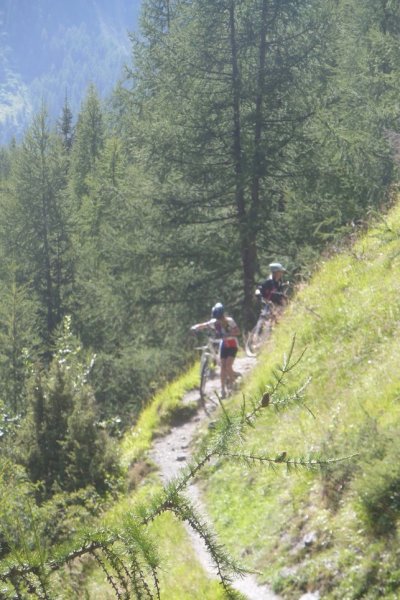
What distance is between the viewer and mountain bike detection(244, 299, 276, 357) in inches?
559

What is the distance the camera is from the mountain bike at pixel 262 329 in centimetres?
1420

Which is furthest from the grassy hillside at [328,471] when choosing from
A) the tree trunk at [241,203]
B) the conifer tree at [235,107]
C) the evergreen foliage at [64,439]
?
the conifer tree at [235,107]

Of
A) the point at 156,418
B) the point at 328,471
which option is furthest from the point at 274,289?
the point at 328,471

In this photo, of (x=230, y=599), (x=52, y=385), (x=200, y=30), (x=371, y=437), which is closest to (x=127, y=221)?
(x=200, y=30)

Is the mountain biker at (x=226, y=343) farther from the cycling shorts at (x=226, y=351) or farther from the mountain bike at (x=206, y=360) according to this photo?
the mountain bike at (x=206, y=360)

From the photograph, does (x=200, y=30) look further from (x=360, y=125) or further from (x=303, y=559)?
(x=303, y=559)

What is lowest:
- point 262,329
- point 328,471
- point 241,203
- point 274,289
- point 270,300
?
point 328,471

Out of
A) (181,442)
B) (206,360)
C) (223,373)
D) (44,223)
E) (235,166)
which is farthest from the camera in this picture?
(44,223)

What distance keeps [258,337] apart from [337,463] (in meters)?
8.81

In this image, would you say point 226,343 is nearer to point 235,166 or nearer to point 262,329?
point 262,329

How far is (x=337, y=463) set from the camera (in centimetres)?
636

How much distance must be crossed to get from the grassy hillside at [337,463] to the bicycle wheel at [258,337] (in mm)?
1662

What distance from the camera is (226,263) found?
1956cm

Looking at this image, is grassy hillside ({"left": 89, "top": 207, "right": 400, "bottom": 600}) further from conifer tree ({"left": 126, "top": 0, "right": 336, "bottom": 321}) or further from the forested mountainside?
conifer tree ({"left": 126, "top": 0, "right": 336, "bottom": 321})
